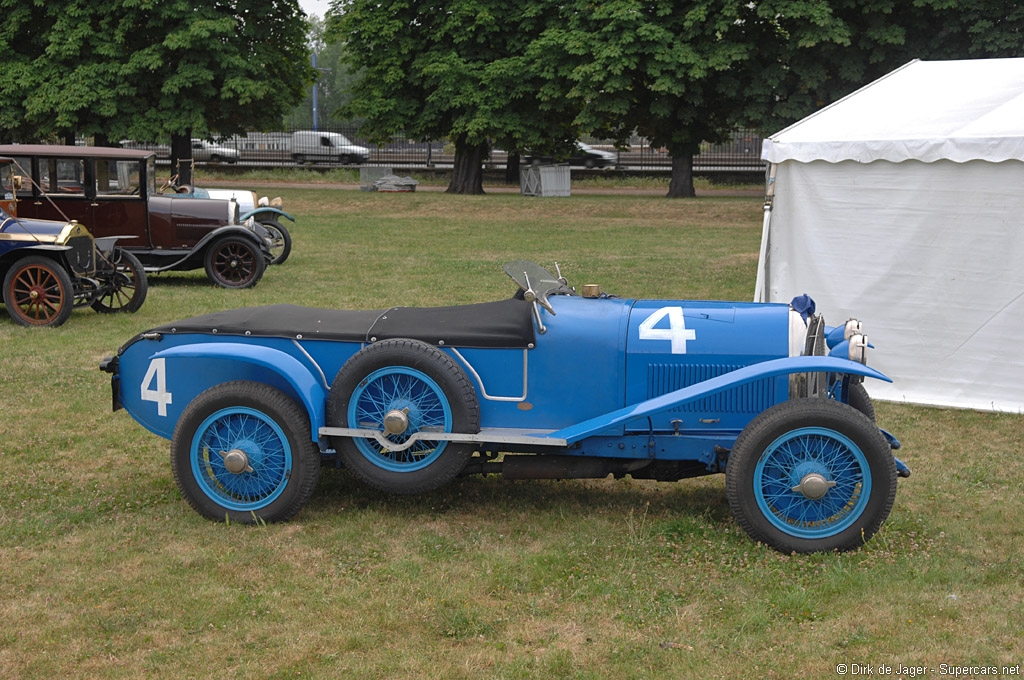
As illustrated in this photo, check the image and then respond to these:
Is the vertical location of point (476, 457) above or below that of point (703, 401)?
below

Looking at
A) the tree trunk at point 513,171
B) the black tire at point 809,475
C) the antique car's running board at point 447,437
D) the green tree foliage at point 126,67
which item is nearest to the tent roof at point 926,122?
the black tire at point 809,475

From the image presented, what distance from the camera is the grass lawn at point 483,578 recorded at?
3.77 metres

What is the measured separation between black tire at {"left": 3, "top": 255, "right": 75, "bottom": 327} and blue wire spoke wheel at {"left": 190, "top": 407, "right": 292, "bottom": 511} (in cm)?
633

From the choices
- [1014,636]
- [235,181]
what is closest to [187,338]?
[1014,636]

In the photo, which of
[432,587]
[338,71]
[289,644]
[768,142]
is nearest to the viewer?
[289,644]

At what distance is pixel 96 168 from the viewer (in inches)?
516

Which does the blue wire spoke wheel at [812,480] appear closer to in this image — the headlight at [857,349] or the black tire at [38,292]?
the headlight at [857,349]

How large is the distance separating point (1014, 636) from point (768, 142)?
5.77 meters

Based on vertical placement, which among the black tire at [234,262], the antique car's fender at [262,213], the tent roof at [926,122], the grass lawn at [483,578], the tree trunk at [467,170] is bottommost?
the grass lawn at [483,578]

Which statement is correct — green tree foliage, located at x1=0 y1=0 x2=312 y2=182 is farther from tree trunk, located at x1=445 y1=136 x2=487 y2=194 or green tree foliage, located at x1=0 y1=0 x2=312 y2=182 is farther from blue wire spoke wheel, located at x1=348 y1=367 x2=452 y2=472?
blue wire spoke wheel, located at x1=348 y1=367 x2=452 y2=472

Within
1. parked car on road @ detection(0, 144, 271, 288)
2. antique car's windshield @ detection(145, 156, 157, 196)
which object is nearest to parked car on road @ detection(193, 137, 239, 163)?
antique car's windshield @ detection(145, 156, 157, 196)

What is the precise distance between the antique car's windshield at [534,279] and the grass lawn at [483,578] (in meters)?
1.20

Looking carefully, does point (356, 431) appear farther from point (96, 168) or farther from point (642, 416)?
point (96, 168)

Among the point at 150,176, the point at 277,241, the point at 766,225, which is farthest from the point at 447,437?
the point at 277,241
